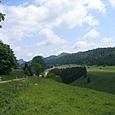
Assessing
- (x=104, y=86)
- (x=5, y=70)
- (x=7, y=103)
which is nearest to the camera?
(x=7, y=103)

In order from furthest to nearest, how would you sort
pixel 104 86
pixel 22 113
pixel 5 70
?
pixel 104 86
pixel 5 70
pixel 22 113

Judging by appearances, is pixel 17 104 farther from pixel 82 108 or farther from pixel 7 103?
pixel 82 108

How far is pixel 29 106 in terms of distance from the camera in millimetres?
23953

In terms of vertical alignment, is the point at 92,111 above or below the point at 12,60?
below

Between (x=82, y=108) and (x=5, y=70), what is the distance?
A: 214ft

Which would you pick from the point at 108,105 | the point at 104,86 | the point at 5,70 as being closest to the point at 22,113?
the point at 108,105

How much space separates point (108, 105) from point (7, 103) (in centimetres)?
1196

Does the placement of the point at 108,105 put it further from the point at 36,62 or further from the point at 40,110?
the point at 36,62

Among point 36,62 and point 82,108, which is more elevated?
point 36,62

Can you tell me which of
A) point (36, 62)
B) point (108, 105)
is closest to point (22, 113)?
point (108, 105)

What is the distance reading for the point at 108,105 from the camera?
27.5 m

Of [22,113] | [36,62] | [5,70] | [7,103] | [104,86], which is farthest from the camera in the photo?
[104,86]

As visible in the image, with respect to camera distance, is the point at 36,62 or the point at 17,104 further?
the point at 36,62

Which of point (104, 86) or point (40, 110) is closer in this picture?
point (40, 110)
